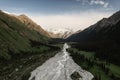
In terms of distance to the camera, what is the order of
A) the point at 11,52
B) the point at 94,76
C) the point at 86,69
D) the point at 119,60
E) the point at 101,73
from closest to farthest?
the point at 94,76 → the point at 101,73 → the point at 86,69 → the point at 119,60 → the point at 11,52

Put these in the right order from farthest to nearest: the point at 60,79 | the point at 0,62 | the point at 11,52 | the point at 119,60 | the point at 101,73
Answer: the point at 11,52
the point at 0,62
the point at 119,60
the point at 101,73
the point at 60,79

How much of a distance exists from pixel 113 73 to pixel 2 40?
124173 mm

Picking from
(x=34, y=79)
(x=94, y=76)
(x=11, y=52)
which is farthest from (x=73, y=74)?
(x=11, y=52)

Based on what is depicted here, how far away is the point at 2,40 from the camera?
19662cm

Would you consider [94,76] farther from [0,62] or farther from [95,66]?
[0,62]

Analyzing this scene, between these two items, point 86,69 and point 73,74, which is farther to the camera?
point 86,69

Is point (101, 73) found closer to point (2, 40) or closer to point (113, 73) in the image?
point (113, 73)

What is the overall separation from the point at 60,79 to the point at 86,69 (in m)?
25.7

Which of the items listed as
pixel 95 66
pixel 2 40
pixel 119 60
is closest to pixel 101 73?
pixel 95 66

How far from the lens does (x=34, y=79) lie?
88.8 m

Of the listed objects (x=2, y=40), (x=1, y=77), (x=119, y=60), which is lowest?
(x=1, y=77)

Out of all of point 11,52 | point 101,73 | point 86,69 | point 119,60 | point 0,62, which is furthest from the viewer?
point 11,52

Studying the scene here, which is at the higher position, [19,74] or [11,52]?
[11,52]

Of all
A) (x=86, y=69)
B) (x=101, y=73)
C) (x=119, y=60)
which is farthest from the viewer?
(x=119, y=60)
